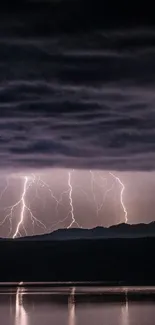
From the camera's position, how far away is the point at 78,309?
38.1 metres

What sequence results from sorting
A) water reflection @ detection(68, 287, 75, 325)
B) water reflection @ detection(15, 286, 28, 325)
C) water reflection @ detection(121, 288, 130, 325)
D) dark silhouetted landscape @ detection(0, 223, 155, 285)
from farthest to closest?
dark silhouetted landscape @ detection(0, 223, 155, 285), water reflection @ detection(68, 287, 75, 325), water reflection @ detection(15, 286, 28, 325), water reflection @ detection(121, 288, 130, 325)

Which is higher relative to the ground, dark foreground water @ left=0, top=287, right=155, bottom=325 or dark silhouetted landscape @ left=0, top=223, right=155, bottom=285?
dark silhouetted landscape @ left=0, top=223, right=155, bottom=285

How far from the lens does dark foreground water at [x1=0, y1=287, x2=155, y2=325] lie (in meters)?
32.8

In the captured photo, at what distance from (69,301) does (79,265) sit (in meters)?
48.4

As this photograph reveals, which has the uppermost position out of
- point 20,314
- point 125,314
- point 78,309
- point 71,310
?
point 78,309

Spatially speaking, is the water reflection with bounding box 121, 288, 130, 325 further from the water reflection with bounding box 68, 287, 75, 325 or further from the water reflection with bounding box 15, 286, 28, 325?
the water reflection with bounding box 15, 286, 28, 325

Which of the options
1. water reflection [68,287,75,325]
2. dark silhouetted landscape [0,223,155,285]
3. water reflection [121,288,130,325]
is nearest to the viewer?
water reflection [121,288,130,325]

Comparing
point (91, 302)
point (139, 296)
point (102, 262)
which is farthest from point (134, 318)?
point (102, 262)

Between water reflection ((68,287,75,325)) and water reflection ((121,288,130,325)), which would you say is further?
water reflection ((68,287,75,325))

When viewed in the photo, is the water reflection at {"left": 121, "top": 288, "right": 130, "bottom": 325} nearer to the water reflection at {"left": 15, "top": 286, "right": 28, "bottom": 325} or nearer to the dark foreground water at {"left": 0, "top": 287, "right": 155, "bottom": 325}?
the dark foreground water at {"left": 0, "top": 287, "right": 155, "bottom": 325}

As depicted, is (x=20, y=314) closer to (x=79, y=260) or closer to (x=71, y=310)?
(x=71, y=310)

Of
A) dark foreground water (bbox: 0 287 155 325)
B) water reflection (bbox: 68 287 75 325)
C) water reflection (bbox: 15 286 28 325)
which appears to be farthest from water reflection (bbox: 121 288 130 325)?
water reflection (bbox: 15 286 28 325)

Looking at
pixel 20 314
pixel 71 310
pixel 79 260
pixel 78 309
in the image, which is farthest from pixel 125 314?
pixel 79 260

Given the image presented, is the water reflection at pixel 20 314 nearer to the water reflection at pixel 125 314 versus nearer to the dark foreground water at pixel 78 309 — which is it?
the dark foreground water at pixel 78 309
